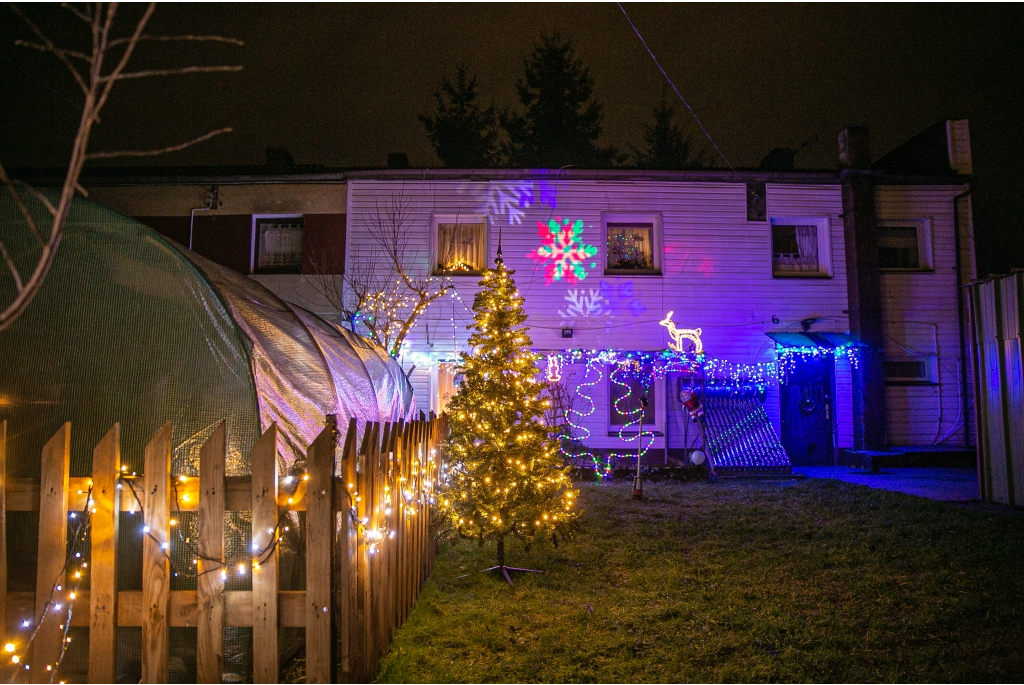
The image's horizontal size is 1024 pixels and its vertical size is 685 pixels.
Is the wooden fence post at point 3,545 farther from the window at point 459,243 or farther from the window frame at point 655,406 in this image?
the window frame at point 655,406

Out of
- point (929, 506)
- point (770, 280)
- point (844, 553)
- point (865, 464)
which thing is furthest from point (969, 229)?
point (844, 553)

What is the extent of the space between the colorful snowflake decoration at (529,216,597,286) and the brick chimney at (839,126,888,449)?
6053mm

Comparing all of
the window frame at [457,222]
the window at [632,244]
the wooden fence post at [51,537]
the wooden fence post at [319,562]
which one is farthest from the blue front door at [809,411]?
the wooden fence post at [51,537]

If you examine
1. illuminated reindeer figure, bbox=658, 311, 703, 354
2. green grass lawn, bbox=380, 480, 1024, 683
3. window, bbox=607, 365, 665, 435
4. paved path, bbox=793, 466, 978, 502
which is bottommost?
green grass lawn, bbox=380, 480, 1024, 683

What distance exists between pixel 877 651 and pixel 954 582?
6.66ft

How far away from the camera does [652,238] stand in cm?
1441

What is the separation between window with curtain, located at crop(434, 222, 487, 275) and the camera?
14.2 metres

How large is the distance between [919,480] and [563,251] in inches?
332

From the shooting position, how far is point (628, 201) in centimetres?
1423

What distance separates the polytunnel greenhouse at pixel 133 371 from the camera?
149 inches

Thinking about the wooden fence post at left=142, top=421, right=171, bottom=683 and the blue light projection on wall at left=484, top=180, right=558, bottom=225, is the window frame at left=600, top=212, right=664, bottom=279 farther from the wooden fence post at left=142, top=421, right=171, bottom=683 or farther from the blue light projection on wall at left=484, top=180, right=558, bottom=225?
the wooden fence post at left=142, top=421, right=171, bottom=683

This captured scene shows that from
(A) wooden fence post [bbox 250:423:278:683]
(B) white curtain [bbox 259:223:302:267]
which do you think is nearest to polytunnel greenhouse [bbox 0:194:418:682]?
(A) wooden fence post [bbox 250:423:278:683]

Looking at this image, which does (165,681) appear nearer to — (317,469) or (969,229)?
(317,469)

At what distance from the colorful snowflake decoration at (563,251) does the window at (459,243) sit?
4.16 ft
